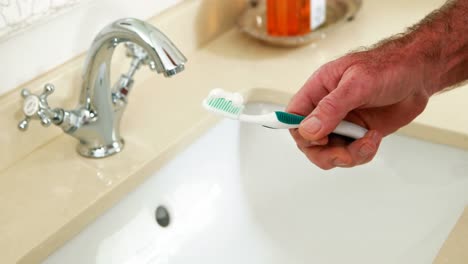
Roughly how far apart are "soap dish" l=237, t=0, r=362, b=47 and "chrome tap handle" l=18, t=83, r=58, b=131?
1.21 ft

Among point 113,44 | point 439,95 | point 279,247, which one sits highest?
point 113,44

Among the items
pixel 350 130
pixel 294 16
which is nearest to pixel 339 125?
pixel 350 130

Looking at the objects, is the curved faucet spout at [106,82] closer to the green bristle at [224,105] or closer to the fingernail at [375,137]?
the green bristle at [224,105]

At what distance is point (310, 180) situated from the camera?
92cm

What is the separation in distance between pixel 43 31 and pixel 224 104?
0.26 m

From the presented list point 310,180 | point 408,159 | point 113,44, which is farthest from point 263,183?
point 113,44

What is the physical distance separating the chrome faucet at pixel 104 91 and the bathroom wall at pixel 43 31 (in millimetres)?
42

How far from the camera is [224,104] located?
2.31ft

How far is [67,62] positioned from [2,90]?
98 mm

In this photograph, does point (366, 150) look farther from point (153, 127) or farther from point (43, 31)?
point (43, 31)

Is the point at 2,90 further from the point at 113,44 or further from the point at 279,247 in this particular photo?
the point at 279,247

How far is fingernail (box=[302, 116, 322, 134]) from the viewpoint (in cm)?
66

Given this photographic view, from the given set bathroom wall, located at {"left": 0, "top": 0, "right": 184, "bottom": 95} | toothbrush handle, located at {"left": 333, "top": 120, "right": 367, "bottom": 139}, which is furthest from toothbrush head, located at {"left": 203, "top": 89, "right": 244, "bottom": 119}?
bathroom wall, located at {"left": 0, "top": 0, "right": 184, "bottom": 95}

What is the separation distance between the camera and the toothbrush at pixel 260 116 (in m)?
0.68
